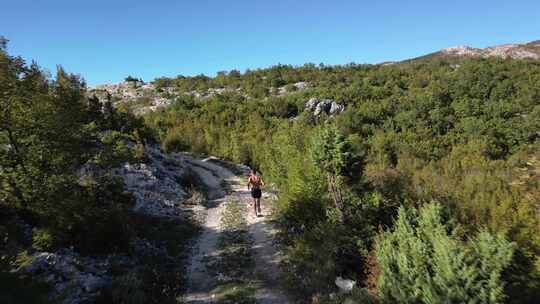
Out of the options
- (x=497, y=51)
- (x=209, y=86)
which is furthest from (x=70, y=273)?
(x=497, y=51)

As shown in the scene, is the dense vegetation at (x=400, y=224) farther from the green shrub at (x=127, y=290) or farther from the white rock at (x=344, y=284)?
the green shrub at (x=127, y=290)

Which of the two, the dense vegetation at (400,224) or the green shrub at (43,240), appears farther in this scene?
the green shrub at (43,240)

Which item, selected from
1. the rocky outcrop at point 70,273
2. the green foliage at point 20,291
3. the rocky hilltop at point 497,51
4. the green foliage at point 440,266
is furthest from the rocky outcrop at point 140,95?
the rocky hilltop at point 497,51

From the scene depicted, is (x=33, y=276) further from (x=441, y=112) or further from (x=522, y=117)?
(x=522, y=117)

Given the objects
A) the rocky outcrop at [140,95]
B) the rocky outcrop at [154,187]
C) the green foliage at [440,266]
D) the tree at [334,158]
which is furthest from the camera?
the rocky outcrop at [140,95]

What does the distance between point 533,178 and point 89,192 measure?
11.4 meters

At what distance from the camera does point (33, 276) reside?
6.69 m

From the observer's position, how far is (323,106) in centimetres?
6072

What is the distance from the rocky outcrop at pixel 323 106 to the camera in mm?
58750

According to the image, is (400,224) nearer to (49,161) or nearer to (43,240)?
(43,240)

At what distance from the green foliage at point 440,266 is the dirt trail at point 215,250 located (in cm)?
299

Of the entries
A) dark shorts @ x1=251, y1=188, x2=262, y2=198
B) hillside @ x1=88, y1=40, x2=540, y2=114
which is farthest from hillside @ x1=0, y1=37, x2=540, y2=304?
hillside @ x1=88, y1=40, x2=540, y2=114

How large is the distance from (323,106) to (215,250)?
172 feet

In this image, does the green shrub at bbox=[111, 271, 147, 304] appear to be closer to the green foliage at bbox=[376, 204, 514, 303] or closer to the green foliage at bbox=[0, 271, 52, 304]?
the green foliage at bbox=[0, 271, 52, 304]
